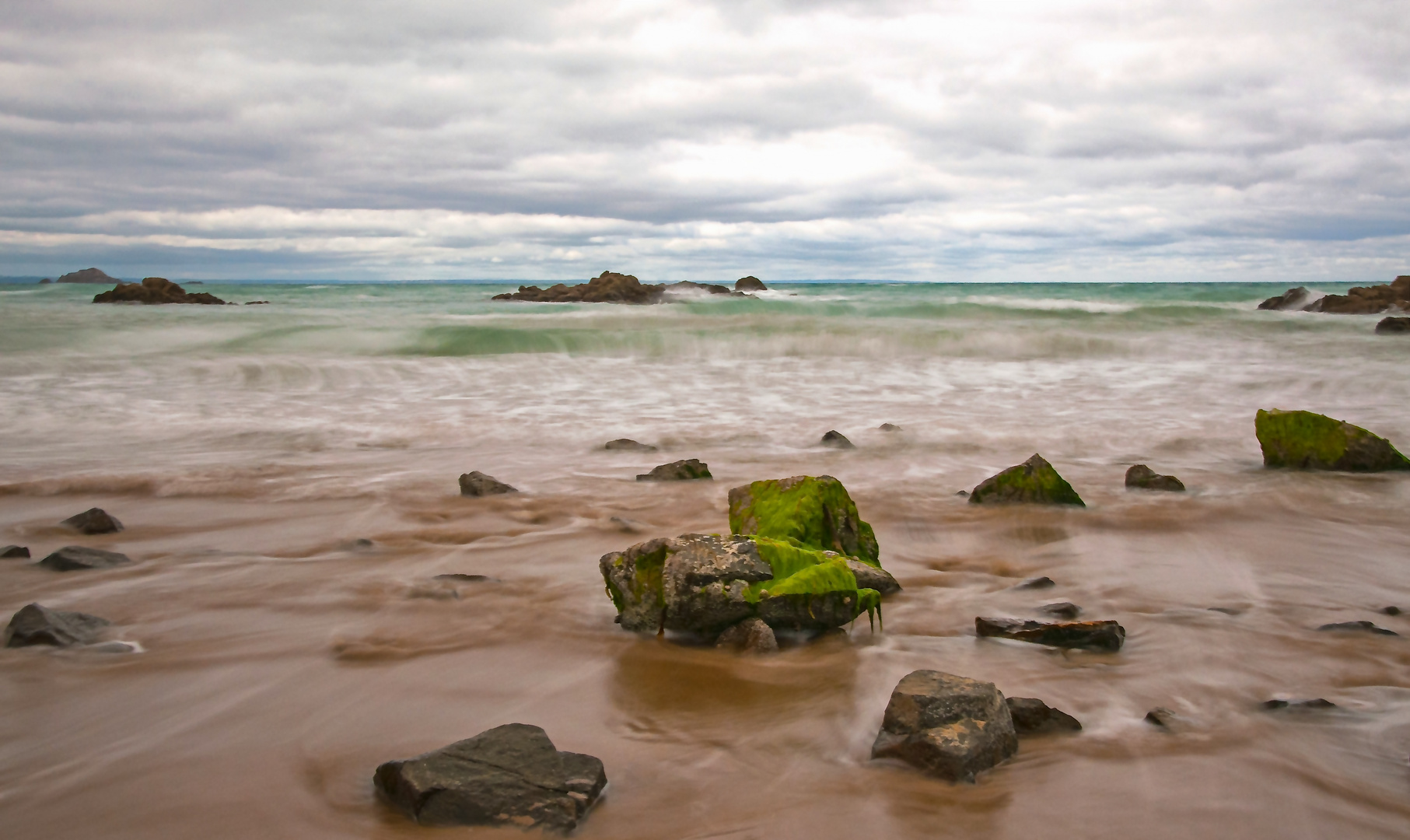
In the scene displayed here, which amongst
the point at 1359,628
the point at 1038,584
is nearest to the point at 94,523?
the point at 1038,584

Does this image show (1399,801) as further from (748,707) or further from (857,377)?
(857,377)

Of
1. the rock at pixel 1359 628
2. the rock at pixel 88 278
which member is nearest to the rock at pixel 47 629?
the rock at pixel 1359 628

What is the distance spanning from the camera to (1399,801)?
7.82ft

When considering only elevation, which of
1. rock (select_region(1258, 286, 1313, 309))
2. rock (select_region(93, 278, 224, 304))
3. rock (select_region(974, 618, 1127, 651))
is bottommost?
rock (select_region(974, 618, 1127, 651))

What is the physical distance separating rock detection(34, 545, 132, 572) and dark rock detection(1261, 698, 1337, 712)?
193 inches

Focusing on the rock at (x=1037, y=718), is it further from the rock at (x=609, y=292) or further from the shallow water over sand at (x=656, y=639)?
the rock at (x=609, y=292)

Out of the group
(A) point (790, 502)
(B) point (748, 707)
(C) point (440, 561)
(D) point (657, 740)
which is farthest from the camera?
(C) point (440, 561)

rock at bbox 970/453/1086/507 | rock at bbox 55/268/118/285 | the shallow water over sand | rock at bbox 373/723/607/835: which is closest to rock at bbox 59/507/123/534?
the shallow water over sand

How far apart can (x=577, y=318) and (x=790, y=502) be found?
2326cm

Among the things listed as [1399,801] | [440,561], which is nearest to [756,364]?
[440,561]

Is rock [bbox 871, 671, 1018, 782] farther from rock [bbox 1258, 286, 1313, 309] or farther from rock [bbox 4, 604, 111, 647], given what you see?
rock [bbox 1258, 286, 1313, 309]

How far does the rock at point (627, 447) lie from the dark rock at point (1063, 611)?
15.0 ft

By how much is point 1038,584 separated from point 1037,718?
1686 mm

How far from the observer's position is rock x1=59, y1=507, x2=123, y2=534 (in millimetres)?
5211
